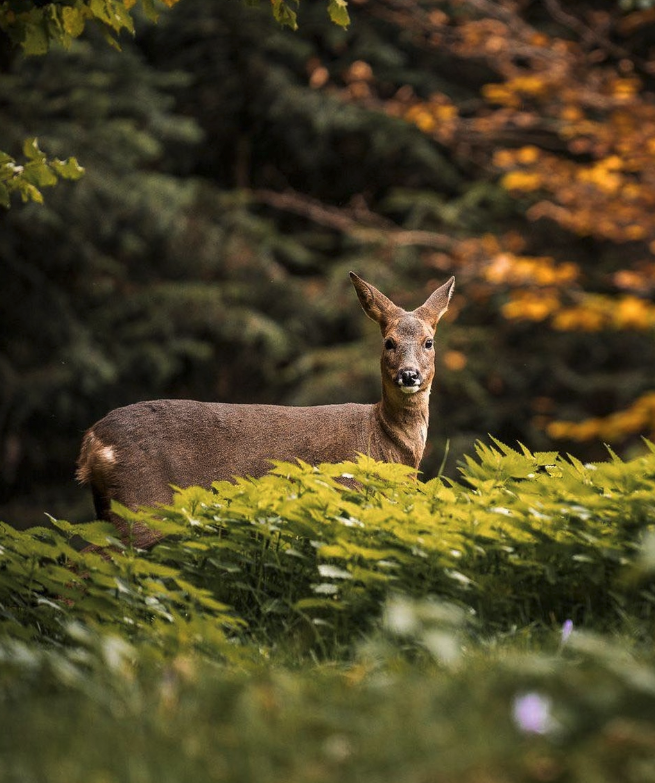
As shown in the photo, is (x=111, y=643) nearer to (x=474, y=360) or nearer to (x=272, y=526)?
(x=272, y=526)

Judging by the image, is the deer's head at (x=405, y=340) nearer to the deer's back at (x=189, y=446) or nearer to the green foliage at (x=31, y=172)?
the deer's back at (x=189, y=446)

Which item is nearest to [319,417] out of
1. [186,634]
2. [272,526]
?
[272,526]

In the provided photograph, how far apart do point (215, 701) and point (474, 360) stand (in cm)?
1396

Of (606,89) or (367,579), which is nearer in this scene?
(367,579)

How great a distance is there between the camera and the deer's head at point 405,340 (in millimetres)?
6215

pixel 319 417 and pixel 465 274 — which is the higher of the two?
pixel 319 417

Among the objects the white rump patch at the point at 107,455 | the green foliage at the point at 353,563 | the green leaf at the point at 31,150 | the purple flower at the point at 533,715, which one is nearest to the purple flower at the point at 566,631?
the green foliage at the point at 353,563

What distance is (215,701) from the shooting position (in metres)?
2.58

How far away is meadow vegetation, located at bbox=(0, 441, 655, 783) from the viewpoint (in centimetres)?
226

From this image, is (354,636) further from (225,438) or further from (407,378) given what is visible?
(407,378)

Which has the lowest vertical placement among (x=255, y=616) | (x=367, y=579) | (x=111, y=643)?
(x=255, y=616)

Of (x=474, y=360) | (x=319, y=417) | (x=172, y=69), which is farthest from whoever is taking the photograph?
(x=172, y=69)

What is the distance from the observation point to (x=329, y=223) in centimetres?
1630

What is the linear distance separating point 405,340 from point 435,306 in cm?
46
